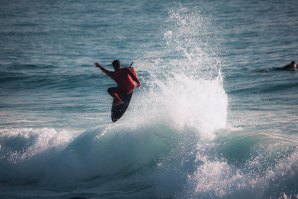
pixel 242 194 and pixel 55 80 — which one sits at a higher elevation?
pixel 242 194

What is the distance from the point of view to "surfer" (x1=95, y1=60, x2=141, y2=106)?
13.4m

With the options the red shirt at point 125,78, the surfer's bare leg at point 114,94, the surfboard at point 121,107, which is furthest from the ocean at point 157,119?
the red shirt at point 125,78

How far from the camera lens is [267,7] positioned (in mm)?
49562

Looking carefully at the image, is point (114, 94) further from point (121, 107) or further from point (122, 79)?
point (121, 107)

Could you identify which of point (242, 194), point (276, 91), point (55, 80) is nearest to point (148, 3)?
point (55, 80)

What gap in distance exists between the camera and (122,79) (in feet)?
44.1

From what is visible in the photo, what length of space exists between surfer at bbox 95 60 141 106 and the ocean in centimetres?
181

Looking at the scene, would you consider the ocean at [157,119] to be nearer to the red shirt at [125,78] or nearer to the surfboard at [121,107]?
the surfboard at [121,107]

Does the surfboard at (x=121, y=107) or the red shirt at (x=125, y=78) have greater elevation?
the red shirt at (x=125, y=78)

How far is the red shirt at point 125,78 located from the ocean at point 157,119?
6.09 feet

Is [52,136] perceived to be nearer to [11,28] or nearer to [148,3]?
[11,28]

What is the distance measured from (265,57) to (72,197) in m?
18.2

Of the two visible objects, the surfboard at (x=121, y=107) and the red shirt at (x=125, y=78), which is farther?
the surfboard at (x=121, y=107)

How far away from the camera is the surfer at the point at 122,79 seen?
13352 mm
